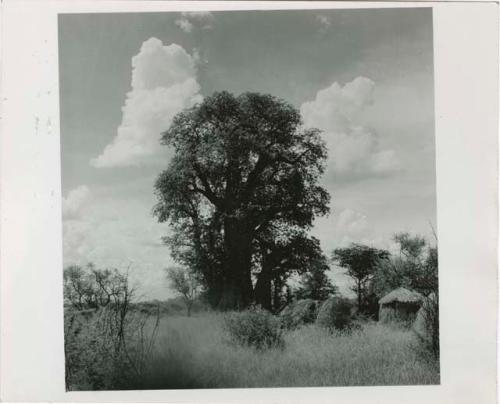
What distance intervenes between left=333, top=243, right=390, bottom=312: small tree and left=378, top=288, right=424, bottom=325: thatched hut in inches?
12.3

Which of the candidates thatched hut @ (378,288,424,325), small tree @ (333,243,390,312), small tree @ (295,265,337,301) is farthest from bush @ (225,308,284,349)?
thatched hut @ (378,288,424,325)

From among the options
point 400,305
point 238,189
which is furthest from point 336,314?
point 238,189

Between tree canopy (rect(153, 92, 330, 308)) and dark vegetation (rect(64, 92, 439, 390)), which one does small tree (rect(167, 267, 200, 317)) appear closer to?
dark vegetation (rect(64, 92, 439, 390))

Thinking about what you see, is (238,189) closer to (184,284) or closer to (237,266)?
(237,266)

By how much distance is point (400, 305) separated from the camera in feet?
25.1

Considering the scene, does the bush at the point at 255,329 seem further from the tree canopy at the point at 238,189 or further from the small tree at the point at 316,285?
the small tree at the point at 316,285

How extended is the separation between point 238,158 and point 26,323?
3.76 meters

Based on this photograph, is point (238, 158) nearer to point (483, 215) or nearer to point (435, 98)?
point (435, 98)

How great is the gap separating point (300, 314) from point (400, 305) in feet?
4.74

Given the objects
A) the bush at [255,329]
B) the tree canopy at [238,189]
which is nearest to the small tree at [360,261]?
the tree canopy at [238,189]

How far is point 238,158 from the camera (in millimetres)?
7895

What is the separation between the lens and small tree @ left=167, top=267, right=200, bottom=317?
7.62 metres

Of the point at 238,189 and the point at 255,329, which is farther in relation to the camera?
the point at 238,189

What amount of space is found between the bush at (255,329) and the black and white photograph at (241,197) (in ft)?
0.06
